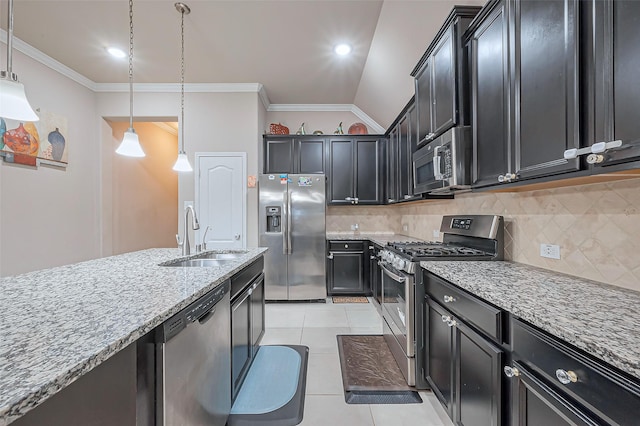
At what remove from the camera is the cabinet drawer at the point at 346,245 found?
4.12m

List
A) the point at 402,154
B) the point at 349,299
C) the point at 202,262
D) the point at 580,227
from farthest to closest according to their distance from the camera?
the point at 349,299 < the point at 402,154 < the point at 202,262 < the point at 580,227

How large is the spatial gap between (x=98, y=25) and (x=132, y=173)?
93.2 inches

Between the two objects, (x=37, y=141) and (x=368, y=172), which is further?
(x=368, y=172)

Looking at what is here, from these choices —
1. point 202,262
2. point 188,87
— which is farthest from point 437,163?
point 188,87

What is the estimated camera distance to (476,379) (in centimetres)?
130

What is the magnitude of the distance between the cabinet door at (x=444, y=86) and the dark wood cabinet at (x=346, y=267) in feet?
7.56

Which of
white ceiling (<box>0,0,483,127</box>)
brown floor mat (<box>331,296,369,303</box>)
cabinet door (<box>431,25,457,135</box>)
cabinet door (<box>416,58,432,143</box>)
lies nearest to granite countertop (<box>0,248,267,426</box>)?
cabinet door (<box>431,25,457,135</box>)

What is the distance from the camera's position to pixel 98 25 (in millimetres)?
2756

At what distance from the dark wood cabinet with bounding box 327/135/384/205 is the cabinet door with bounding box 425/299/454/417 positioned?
8.67ft

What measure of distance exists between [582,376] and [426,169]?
5.94 feet

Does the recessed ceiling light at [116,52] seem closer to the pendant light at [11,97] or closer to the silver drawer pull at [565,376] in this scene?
the pendant light at [11,97]

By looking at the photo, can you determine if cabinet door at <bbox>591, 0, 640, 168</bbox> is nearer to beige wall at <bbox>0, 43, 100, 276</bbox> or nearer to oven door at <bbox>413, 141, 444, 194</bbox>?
oven door at <bbox>413, 141, 444, 194</bbox>

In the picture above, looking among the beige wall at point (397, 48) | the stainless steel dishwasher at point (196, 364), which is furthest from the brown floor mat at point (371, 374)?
the beige wall at point (397, 48)

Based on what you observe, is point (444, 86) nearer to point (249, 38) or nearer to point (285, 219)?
point (249, 38)
